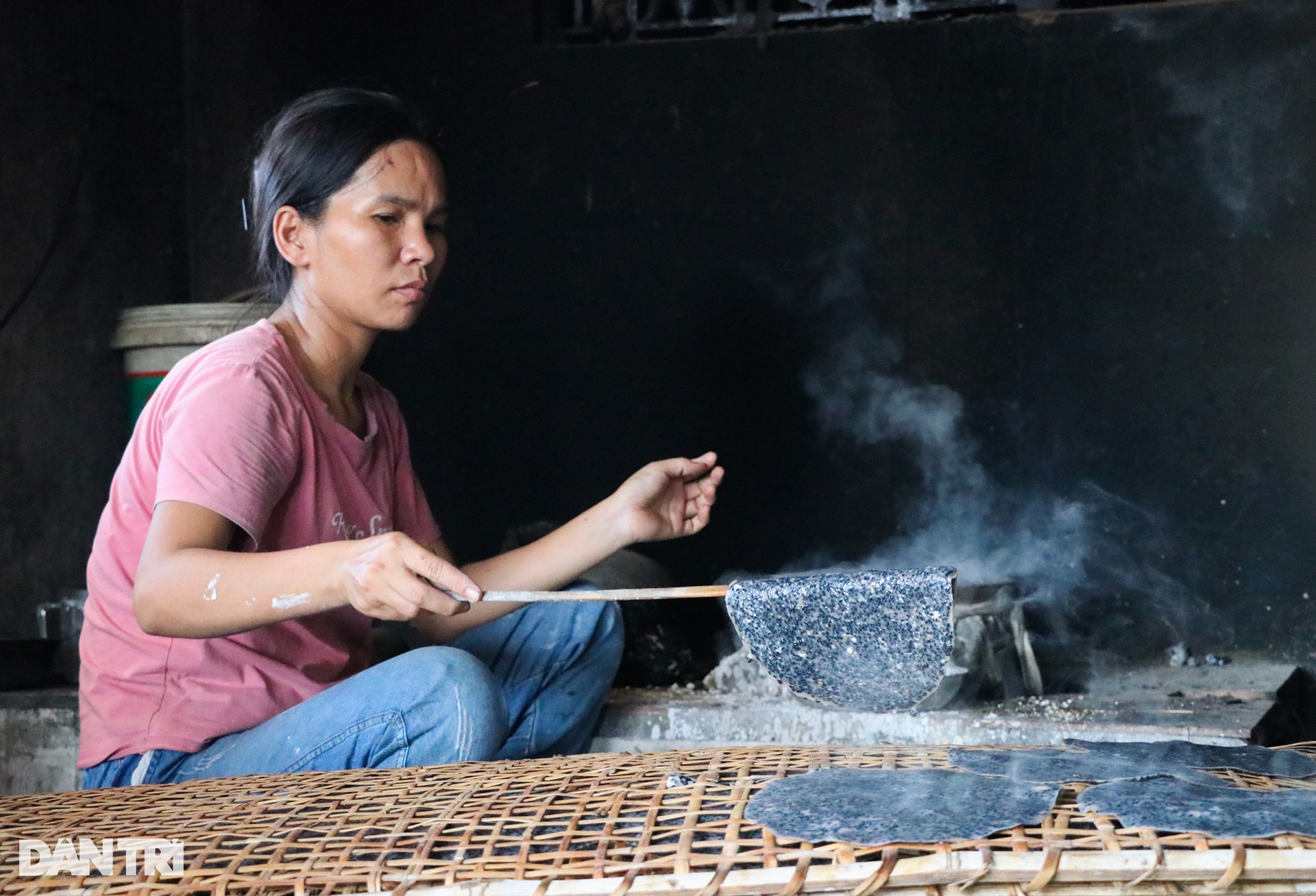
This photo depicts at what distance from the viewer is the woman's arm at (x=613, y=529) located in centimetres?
236

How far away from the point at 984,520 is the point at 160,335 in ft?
7.90

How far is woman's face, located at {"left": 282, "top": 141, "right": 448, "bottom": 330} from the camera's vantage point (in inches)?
88.9

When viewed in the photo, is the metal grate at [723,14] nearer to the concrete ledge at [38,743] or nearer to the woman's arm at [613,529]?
the woman's arm at [613,529]

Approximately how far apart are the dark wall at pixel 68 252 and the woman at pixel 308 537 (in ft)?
4.86

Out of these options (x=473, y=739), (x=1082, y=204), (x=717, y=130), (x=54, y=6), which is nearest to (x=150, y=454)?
(x=473, y=739)

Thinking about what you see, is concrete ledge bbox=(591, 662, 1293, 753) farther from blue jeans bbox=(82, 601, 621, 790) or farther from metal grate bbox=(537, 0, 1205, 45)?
metal grate bbox=(537, 0, 1205, 45)

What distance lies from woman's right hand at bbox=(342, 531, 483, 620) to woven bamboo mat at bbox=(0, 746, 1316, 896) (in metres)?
0.24

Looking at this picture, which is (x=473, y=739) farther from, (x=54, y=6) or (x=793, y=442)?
(x=54, y=6)

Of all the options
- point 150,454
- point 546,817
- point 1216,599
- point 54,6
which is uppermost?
point 54,6

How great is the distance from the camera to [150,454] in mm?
2139

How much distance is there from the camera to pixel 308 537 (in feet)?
7.25

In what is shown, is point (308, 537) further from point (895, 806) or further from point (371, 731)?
point (895, 806)

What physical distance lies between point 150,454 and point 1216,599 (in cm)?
297

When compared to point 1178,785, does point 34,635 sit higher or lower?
lower
